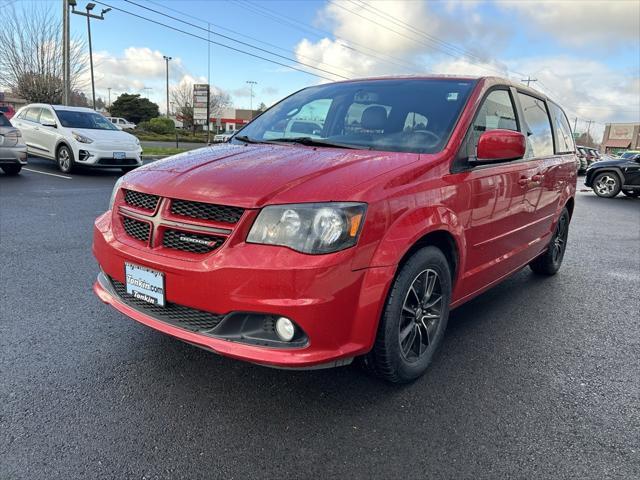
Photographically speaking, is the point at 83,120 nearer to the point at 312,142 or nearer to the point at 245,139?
the point at 245,139

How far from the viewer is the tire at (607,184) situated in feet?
49.1

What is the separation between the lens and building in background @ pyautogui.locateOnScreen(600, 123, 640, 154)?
8975cm

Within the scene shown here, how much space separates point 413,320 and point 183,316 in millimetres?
1220

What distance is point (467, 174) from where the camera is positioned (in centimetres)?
288

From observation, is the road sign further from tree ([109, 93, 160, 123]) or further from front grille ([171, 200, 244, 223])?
tree ([109, 93, 160, 123])

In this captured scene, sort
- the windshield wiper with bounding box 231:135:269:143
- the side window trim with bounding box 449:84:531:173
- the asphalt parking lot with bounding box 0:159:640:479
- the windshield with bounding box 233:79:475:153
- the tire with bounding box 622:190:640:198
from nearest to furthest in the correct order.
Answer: the asphalt parking lot with bounding box 0:159:640:479 < the side window trim with bounding box 449:84:531:173 < the windshield with bounding box 233:79:475:153 < the windshield wiper with bounding box 231:135:269:143 < the tire with bounding box 622:190:640:198

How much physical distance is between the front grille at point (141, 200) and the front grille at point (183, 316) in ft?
1.63

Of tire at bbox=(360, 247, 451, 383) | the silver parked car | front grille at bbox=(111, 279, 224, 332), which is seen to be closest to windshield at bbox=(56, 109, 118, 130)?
the silver parked car

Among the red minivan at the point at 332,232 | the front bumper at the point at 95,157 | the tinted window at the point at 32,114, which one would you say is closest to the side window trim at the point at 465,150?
the red minivan at the point at 332,232

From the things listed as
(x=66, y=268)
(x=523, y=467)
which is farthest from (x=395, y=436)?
(x=66, y=268)

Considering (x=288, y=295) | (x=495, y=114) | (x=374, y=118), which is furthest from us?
(x=495, y=114)

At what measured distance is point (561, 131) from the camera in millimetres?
4871

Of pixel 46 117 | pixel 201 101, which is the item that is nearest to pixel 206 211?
pixel 46 117

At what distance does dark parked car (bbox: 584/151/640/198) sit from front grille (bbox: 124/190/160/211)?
15611 mm
